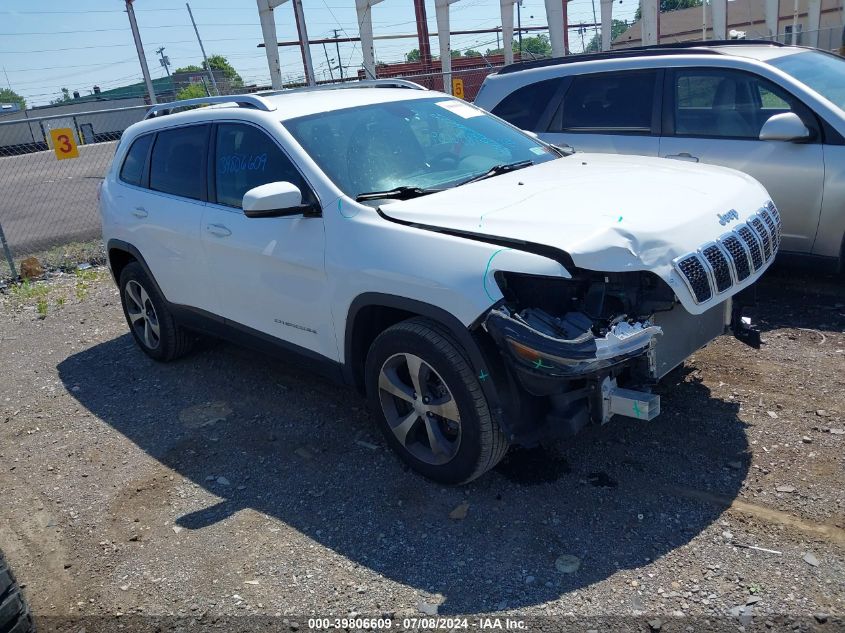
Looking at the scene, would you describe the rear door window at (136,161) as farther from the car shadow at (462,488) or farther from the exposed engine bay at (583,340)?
the exposed engine bay at (583,340)

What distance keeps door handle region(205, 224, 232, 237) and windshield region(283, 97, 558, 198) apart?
0.76 m

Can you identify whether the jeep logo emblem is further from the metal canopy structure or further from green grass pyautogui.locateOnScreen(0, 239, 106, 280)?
the metal canopy structure

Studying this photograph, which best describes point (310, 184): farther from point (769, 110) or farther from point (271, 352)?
point (769, 110)

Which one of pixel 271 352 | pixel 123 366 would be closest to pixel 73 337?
pixel 123 366

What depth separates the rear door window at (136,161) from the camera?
5.54 meters

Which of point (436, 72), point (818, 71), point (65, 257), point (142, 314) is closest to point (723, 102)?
point (818, 71)

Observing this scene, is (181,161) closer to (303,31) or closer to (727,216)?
(727,216)

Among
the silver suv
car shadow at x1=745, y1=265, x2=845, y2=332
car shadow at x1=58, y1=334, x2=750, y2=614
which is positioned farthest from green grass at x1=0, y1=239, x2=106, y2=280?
car shadow at x1=745, y1=265, x2=845, y2=332

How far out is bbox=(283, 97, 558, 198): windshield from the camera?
4051 millimetres

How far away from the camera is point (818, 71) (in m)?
5.89

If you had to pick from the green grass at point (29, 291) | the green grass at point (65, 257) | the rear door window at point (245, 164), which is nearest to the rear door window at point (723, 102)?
the rear door window at point (245, 164)

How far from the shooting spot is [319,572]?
3.27m

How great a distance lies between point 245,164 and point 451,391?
6.79 feet

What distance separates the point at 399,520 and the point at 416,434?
1.54 ft
